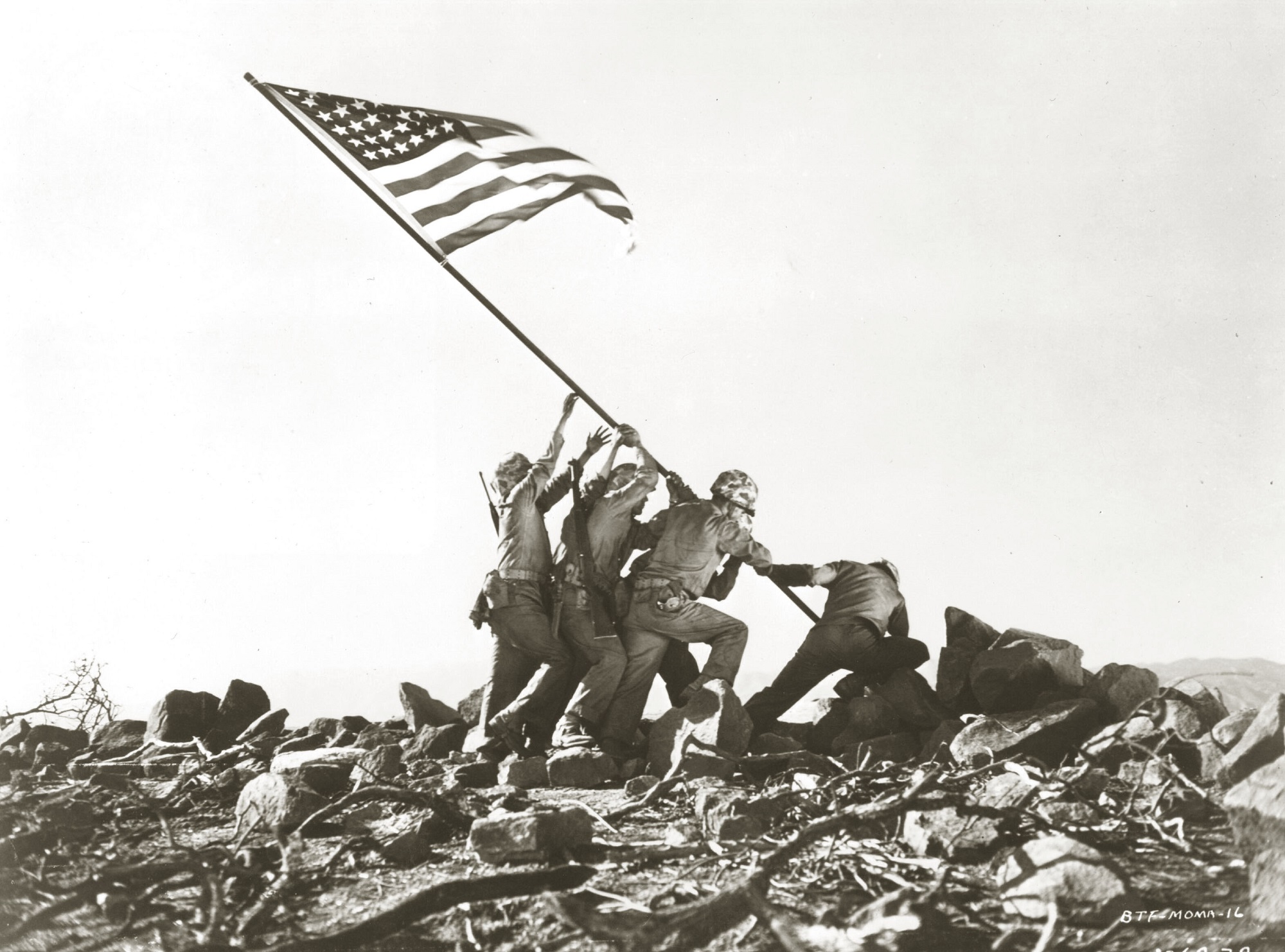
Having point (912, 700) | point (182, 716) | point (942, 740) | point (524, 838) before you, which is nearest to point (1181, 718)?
point (942, 740)

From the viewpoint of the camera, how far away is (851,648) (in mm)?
8867

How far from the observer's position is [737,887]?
165 inches

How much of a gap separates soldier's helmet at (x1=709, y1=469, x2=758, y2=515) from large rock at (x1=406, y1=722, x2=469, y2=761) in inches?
119

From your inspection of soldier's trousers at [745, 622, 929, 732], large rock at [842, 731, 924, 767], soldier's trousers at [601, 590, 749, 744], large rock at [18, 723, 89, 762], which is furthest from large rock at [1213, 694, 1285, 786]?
large rock at [18, 723, 89, 762]

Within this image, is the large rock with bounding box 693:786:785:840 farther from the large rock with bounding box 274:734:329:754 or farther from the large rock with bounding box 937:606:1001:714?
the large rock with bounding box 274:734:329:754

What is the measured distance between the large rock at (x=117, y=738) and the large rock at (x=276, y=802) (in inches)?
154

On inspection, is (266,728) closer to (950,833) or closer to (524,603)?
(524,603)

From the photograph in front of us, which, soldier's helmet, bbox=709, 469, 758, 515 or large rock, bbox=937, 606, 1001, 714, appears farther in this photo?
soldier's helmet, bbox=709, 469, 758, 515

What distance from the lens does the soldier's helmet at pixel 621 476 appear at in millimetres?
9414

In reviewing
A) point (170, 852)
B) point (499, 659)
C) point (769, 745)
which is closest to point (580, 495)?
point (499, 659)

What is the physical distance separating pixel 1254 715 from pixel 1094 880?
8.84 ft

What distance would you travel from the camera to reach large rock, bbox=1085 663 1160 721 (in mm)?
7145

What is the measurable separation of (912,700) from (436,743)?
3773 millimetres

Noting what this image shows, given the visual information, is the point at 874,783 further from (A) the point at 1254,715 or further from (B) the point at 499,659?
(B) the point at 499,659
